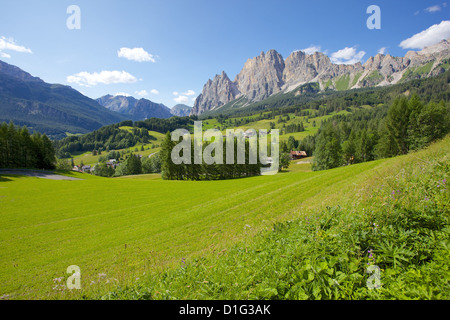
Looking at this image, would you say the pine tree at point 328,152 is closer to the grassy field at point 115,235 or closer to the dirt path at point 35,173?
the grassy field at point 115,235

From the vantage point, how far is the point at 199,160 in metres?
60.7

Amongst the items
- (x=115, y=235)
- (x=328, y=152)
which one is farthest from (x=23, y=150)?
(x=328, y=152)

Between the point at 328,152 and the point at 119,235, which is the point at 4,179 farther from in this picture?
the point at 328,152

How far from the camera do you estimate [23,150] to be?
60656 mm

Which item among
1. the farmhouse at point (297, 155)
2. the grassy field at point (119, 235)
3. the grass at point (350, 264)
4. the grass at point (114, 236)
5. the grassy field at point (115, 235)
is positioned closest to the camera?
the grass at point (350, 264)

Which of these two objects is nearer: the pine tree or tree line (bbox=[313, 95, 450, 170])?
tree line (bbox=[313, 95, 450, 170])

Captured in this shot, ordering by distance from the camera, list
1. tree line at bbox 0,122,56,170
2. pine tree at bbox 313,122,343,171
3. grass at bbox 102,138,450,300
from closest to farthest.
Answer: grass at bbox 102,138,450,300
tree line at bbox 0,122,56,170
pine tree at bbox 313,122,343,171

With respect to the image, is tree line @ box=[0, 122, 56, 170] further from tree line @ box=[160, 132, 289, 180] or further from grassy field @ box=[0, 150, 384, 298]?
grassy field @ box=[0, 150, 384, 298]

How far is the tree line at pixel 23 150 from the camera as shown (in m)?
56.9

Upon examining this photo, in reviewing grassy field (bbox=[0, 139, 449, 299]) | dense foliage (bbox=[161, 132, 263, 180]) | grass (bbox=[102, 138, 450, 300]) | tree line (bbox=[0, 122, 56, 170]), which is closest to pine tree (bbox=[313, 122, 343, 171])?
dense foliage (bbox=[161, 132, 263, 180])

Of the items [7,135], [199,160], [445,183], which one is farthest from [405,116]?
[7,135]

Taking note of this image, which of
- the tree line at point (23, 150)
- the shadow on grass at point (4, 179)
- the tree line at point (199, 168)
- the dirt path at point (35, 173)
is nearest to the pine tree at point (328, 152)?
the tree line at point (199, 168)

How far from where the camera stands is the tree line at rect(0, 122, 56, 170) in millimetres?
56906

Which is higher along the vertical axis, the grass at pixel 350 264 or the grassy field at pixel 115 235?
the grass at pixel 350 264
